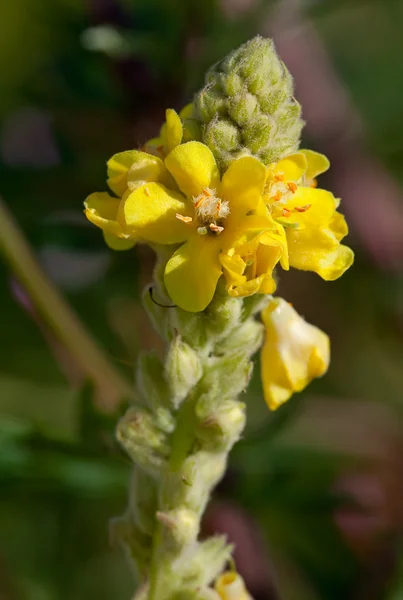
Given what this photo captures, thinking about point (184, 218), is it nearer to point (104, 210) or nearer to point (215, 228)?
point (215, 228)

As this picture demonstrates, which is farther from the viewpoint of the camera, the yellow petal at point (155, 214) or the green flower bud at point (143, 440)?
the green flower bud at point (143, 440)

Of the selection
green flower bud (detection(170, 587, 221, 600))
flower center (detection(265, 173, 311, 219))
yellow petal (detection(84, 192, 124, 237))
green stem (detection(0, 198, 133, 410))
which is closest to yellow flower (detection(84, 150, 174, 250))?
yellow petal (detection(84, 192, 124, 237))

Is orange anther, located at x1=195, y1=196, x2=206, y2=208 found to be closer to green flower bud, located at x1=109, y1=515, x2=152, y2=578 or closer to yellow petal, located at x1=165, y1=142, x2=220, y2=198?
yellow petal, located at x1=165, y1=142, x2=220, y2=198

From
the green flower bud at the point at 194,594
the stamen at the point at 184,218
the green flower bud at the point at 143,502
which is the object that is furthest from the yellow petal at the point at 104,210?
the green flower bud at the point at 194,594

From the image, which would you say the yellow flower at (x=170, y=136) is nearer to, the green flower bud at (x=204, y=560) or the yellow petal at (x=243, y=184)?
the yellow petal at (x=243, y=184)

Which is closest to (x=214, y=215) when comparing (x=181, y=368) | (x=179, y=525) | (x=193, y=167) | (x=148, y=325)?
(x=193, y=167)

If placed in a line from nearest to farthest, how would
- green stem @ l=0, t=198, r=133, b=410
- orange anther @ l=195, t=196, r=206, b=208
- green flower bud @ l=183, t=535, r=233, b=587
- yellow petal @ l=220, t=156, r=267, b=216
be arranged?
yellow petal @ l=220, t=156, r=267, b=216, orange anther @ l=195, t=196, r=206, b=208, green flower bud @ l=183, t=535, r=233, b=587, green stem @ l=0, t=198, r=133, b=410

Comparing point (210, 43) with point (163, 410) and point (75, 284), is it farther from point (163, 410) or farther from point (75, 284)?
point (163, 410)
